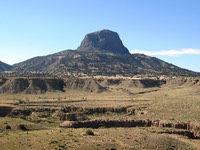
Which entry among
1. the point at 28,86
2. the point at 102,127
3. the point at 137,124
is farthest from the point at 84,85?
the point at 102,127

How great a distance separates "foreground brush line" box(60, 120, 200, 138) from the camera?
210 feet

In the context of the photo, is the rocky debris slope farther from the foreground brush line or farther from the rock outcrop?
the foreground brush line

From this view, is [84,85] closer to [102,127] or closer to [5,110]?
[5,110]

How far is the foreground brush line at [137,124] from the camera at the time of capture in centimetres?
6388

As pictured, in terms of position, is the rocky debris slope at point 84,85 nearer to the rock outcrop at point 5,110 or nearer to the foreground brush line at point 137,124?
the rock outcrop at point 5,110

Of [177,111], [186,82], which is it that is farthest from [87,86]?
[177,111]

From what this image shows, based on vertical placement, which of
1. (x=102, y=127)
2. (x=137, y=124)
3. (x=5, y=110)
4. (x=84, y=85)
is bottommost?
(x=102, y=127)

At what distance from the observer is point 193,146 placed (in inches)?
2119

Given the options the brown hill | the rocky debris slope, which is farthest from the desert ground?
the rocky debris slope

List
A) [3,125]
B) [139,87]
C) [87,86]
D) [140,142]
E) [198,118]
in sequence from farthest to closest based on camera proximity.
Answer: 1. [139,87]
2. [87,86]
3. [198,118]
4. [3,125]
5. [140,142]

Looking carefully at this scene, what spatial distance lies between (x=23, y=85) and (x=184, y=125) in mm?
79773

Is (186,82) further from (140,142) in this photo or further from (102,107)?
(140,142)

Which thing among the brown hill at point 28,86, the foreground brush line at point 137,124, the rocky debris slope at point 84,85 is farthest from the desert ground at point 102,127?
the rocky debris slope at point 84,85

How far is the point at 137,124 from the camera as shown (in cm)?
6844
